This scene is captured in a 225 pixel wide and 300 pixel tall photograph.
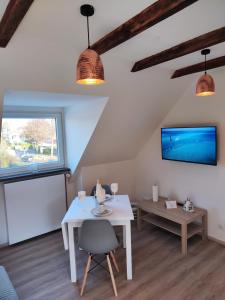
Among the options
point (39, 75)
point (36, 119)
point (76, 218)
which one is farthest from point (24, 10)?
point (36, 119)

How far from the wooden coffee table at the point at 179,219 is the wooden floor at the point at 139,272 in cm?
20

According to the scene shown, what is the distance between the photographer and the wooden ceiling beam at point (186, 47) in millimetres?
1877

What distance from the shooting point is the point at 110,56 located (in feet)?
7.45

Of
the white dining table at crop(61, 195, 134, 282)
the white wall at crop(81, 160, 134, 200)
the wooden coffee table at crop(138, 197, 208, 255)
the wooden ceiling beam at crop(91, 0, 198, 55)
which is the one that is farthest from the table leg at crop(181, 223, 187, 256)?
the wooden ceiling beam at crop(91, 0, 198, 55)

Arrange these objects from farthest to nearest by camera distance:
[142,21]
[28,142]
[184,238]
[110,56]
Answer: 1. [28,142]
2. [184,238]
3. [110,56]
4. [142,21]

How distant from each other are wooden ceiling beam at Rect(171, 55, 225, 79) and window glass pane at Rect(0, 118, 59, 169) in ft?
7.31

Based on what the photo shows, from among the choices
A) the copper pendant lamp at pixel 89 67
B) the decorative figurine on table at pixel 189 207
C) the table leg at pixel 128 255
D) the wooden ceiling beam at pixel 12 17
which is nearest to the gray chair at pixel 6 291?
the table leg at pixel 128 255

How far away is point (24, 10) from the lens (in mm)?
1352

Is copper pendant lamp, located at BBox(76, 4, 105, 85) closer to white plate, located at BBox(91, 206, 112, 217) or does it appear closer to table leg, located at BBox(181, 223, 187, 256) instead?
white plate, located at BBox(91, 206, 112, 217)

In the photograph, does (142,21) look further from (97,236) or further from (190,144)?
(190,144)

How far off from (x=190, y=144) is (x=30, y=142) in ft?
8.48

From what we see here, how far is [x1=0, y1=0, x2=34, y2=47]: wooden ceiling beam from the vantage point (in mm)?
1299

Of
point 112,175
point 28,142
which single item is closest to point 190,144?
point 112,175

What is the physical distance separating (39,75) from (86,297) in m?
2.36
